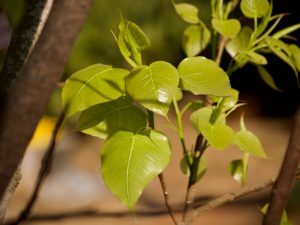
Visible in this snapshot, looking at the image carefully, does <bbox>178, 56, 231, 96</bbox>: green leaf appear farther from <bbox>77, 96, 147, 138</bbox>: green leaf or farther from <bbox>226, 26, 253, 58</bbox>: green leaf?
<bbox>226, 26, 253, 58</bbox>: green leaf

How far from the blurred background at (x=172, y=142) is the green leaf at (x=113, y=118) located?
6.66 feet

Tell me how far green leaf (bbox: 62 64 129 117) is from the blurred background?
81.4 inches

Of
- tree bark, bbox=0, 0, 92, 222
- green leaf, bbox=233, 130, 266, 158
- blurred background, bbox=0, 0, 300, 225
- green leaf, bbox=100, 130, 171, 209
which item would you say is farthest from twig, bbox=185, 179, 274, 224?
blurred background, bbox=0, 0, 300, 225

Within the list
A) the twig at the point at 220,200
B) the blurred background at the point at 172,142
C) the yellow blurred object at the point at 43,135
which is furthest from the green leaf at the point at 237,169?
the yellow blurred object at the point at 43,135

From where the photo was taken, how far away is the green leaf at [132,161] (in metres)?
0.60

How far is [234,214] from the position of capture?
114 inches

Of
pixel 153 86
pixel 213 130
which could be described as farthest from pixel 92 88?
pixel 213 130

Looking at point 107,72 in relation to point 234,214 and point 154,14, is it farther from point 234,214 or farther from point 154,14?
point 154,14

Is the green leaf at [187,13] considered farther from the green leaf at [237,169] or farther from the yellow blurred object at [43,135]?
the yellow blurred object at [43,135]

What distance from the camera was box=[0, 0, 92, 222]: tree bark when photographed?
1.26 feet

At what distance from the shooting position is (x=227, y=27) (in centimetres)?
80

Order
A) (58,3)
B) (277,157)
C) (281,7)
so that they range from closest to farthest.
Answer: (58,3) < (281,7) < (277,157)

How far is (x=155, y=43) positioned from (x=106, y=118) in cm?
336

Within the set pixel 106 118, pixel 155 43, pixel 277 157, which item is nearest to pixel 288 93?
pixel 277 157
